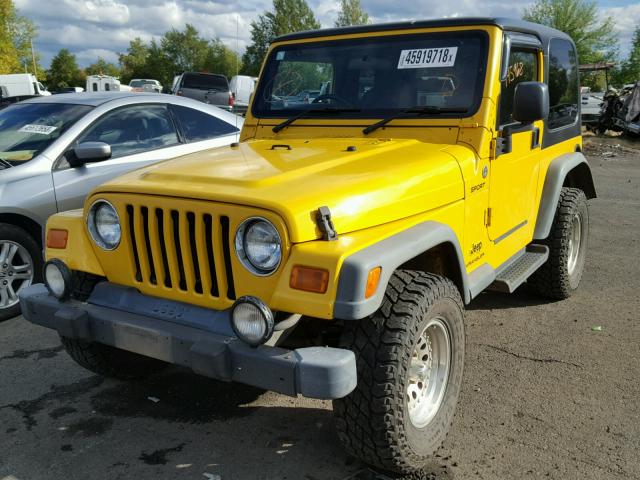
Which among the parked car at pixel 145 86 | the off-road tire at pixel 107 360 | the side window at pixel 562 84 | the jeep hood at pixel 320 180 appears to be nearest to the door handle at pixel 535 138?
the side window at pixel 562 84

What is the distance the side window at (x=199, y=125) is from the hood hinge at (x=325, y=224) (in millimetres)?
3712

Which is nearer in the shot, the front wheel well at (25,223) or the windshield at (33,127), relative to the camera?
the front wheel well at (25,223)

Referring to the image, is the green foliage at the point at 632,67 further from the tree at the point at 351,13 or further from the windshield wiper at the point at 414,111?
the windshield wiper at the point at 414,111

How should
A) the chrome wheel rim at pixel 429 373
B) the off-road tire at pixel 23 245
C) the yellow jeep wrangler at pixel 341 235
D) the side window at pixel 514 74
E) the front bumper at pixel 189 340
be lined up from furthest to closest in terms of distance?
the off-road tire at pixel 23 245 → the side window at pixel 514 74 → the chrome wheel rim at pixel 429 373 → the yellow jeep wrangler at pixel 341 235 → the front bumper at pixel 189 340

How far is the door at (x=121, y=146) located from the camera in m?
4.96

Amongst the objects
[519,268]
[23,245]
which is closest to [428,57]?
[519,268]

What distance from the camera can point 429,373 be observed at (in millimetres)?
2990

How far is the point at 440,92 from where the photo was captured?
3.61 m

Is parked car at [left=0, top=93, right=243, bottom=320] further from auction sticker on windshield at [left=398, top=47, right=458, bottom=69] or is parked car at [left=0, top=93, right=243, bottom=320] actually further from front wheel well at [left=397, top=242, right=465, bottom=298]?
front wheel well at [left=397, top=242, right=465, bottom=298]

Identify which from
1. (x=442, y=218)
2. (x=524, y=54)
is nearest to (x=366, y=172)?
(x=442, y=218)

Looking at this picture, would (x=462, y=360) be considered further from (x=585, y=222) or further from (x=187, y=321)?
(x=585, y=222)

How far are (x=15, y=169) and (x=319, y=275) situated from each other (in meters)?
3.50

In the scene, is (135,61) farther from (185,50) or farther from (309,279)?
(309,279)

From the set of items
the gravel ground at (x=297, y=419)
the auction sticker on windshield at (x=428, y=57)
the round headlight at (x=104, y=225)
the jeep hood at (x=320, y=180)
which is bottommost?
the gravel ground at (x=297, y=419)
